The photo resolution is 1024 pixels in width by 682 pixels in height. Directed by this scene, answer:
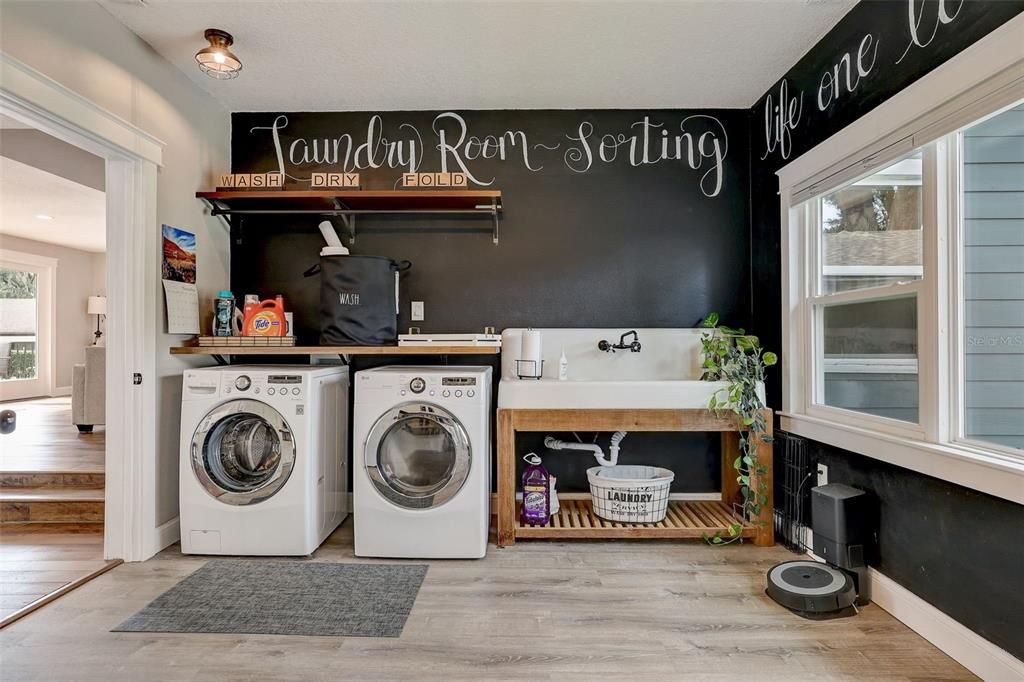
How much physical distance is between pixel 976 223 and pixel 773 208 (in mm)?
1183

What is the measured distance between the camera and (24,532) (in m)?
2.74

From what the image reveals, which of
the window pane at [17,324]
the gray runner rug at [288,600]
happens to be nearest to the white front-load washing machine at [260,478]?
the gray runner rug at [288,600]

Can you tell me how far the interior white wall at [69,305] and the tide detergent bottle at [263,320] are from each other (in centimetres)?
630

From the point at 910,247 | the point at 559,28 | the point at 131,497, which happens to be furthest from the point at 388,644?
the point at 559,28

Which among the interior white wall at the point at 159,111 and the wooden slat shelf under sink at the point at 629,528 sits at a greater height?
the interior white wall at the point at 159,111

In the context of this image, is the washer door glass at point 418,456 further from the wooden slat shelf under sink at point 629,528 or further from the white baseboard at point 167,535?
the white baseboard at point 167,535

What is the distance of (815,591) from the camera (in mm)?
1920

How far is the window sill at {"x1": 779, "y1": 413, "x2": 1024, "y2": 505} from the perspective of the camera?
1474mm

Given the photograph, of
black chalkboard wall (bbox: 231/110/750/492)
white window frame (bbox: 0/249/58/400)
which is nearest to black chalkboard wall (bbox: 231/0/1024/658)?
black chalkboard wall (bbox: 231/110/750/492)

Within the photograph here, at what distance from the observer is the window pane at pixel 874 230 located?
193 cm

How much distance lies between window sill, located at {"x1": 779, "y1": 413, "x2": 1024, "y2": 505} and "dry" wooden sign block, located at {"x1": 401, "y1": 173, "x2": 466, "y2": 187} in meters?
2.13

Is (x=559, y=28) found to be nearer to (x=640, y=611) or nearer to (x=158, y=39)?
(x=158, y=39)

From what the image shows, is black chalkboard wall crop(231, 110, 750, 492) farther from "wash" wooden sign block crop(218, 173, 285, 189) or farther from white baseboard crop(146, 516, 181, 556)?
white baseboard crop(146, 516, 181, 556)

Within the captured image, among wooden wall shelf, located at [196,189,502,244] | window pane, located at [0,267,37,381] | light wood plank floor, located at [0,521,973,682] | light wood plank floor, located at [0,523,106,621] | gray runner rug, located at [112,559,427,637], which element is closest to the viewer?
light wood plank floor, located at [0,521,973,682]
